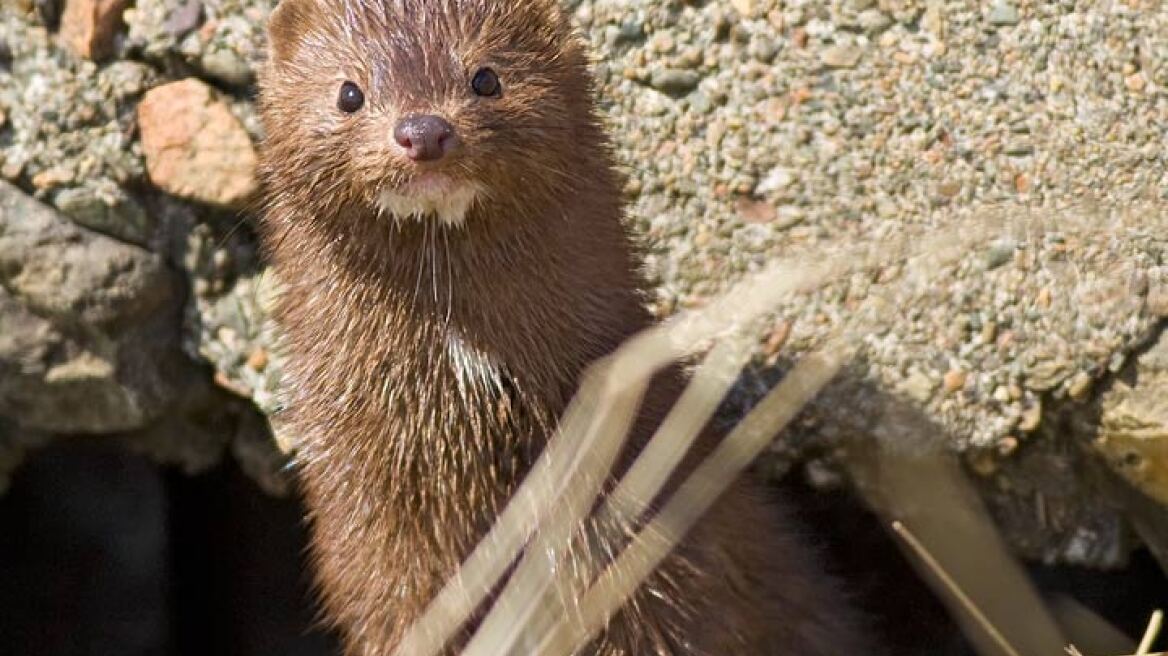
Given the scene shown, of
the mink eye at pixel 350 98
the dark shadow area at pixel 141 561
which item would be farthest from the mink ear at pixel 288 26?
the dark shadow area at pixel 141 561

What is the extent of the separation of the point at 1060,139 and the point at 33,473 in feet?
9.13

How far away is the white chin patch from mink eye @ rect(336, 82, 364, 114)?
170 mm

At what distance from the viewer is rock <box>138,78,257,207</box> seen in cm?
397

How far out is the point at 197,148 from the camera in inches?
156

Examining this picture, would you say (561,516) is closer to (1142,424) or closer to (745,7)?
(1142,424)

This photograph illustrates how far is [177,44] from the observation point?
401 centimetres

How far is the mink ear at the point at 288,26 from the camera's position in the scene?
125 inches

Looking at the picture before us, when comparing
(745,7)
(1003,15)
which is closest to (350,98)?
(745,7)

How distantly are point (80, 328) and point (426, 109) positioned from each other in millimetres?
1562

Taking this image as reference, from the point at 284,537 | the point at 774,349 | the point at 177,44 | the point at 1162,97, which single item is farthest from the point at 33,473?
the point at 1162,97

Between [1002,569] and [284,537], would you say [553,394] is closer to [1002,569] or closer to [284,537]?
[1002,569]

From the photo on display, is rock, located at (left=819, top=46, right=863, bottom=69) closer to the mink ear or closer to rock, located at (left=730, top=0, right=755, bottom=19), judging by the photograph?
rock, located at (left=730, top=0, right=755, bottom=19)

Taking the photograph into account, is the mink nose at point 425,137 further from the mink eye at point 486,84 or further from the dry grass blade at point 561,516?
the dry grass blade at point 561,516

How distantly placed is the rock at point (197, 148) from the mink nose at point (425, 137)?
1.28 m
